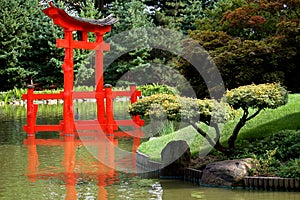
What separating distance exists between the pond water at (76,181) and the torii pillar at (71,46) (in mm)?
2443

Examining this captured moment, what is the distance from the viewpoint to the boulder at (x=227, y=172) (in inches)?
326

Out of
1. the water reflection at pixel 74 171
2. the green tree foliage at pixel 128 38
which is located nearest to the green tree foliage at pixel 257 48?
the water reflection at pixel 74 171

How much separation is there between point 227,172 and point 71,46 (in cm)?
867

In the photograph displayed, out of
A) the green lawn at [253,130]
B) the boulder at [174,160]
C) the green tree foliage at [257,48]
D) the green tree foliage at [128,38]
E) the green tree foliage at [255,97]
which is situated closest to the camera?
the green tree foliage at [255,97]

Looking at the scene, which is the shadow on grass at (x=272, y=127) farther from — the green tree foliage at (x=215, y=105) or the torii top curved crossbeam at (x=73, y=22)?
the torii top curved crossbeam at (x=73, y=22)

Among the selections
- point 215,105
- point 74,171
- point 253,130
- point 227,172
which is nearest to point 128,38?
point 253,130

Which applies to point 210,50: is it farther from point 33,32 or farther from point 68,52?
point 33,32

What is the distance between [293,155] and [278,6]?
462cm

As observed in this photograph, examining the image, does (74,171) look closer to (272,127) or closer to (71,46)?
(272,127)

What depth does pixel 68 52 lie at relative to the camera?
52.5 feet

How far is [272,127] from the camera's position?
11.1m

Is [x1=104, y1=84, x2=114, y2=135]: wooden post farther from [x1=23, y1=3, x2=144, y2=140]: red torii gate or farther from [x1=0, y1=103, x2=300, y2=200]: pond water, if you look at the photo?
[x1=0, y1=103, x2=300, y2=200]: pond water

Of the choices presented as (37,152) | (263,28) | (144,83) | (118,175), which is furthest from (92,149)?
(144,83)

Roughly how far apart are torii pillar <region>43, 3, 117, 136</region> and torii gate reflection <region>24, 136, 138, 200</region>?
1.79m
